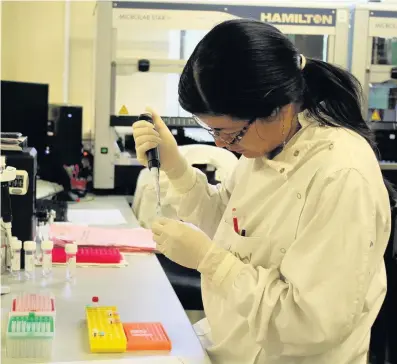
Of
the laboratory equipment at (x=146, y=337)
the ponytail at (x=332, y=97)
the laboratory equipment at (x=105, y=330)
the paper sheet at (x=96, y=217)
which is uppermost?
the ponytail at (x=332, y=97)

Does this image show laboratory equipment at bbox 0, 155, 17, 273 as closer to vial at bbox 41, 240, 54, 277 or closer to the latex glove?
vial at bbox 41, 240, 54, 277

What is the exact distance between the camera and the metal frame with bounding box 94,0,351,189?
2.75m

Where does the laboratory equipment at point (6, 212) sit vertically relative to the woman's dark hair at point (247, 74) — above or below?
below

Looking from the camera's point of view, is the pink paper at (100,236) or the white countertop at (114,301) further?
the pink paper at (100,236)

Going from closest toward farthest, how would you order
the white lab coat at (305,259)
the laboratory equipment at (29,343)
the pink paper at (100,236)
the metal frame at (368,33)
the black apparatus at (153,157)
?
the white lab coat at (305,259)
the laboratory equipment at (29,343)
the black apparatus at (153,157)
the pink paper at (100,236)
the metal frame at (368,33)

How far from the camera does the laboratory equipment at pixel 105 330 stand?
1.12 meters

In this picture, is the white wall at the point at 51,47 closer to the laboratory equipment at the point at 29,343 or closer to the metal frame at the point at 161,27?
the metal frame at the point at 161,27

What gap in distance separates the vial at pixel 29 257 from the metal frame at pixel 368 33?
6.36ft

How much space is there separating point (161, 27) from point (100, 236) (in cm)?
123

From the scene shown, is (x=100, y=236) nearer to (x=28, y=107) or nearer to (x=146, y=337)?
(x=146, y=337)

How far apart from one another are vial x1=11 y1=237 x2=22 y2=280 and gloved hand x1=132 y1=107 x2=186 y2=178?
0.40 meters

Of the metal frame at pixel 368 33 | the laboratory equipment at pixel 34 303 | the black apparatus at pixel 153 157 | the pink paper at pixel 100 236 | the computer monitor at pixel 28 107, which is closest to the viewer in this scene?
the laboratory equipment at pixel 34 303

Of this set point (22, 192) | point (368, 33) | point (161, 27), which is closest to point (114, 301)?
point (22, 192)

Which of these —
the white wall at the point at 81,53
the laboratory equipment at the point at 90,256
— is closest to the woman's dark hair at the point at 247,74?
the laboratory equipment at the point at 90,256
